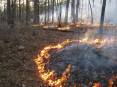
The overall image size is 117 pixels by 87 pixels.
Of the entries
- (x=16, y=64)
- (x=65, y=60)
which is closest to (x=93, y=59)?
(x=65, y=60)

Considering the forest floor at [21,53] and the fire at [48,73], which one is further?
the forest floor at [21,53]

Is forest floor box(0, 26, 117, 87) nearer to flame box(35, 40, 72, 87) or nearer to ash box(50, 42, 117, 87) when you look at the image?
flame box(35, 40, 72, 87)

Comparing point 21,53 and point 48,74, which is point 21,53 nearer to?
point 21,53

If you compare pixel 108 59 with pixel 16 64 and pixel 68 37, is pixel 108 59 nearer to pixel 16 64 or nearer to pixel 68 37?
pixel 16 64

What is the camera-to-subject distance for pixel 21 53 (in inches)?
682

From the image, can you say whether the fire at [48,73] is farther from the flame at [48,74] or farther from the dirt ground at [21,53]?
the dirt ground at [21,53]

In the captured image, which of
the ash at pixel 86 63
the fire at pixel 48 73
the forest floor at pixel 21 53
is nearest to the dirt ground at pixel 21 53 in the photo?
the forest floor at pixel 21 53

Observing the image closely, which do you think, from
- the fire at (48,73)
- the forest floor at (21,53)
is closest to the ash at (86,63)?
the fire at (48,73)

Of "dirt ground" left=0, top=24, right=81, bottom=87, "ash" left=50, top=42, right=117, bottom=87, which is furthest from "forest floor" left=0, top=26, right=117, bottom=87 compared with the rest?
"ash" left=50, top=42, right=117, bottom=87

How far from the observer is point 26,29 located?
22.8 m

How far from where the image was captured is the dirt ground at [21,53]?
13.9m

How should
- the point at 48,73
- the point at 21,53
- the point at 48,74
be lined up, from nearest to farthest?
the point at 48,74
the point at 48,73
the point at 21,53

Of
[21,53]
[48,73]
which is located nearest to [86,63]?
[48,73]

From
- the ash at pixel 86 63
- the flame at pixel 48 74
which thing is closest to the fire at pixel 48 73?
the flame at pixel 48 74
